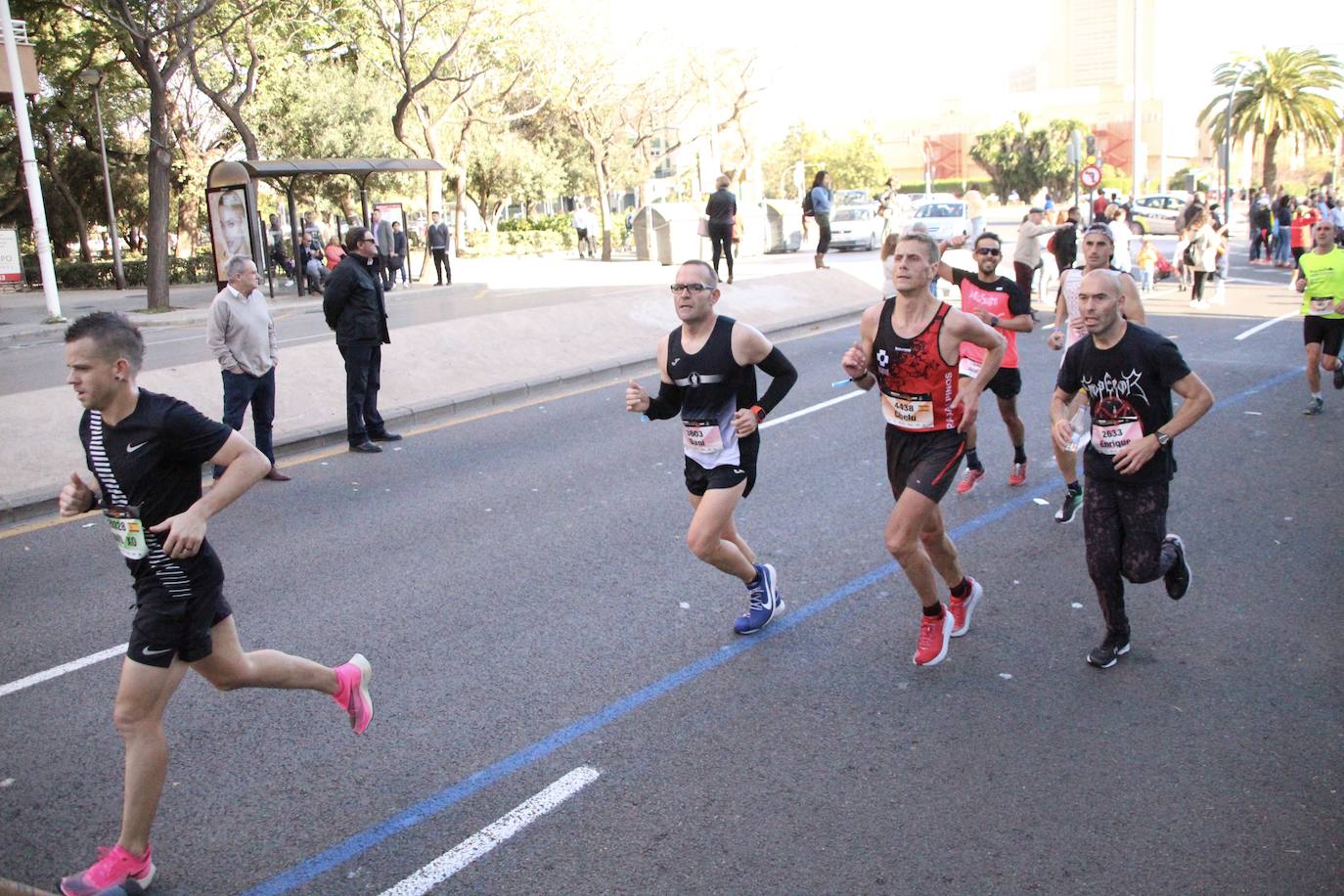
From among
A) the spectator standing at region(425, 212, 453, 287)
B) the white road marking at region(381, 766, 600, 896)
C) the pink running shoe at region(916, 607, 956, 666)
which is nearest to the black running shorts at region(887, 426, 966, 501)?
the pink running shoe at region(916, 607, 956, 666)

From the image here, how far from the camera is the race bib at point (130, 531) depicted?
365cm

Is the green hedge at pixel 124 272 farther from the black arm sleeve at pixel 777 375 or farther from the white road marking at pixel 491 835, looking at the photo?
the white road marking at pixel 491 835

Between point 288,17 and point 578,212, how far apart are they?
432 inches

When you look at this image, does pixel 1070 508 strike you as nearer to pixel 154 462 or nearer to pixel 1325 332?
pixel 1325 332

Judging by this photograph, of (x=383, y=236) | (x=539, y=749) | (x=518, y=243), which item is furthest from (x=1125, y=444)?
(x=518, y=243)

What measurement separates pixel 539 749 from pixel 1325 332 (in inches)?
343

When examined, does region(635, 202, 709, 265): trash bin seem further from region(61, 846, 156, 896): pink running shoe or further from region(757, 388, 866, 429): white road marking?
region(61, 846, 156, 896): pink running shoe

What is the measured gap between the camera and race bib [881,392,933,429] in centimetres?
518

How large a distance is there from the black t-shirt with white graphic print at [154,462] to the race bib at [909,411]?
295 centimetres

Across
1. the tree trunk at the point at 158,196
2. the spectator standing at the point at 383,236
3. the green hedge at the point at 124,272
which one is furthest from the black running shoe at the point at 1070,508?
the green hedge at the point at 124,272

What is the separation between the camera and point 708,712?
4.76 metres

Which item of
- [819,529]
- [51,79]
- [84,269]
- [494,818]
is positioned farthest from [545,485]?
[51,79]

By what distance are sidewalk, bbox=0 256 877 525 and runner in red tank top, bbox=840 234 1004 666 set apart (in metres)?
6.64

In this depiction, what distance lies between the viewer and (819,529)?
24.1 feet
